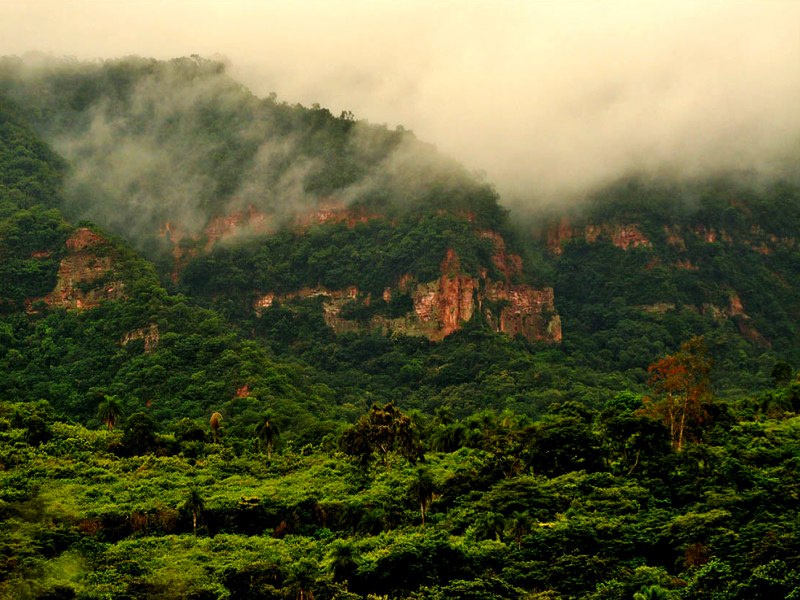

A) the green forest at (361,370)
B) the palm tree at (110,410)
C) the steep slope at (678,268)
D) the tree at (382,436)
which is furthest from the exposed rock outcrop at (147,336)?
the steep slope at (678,268)

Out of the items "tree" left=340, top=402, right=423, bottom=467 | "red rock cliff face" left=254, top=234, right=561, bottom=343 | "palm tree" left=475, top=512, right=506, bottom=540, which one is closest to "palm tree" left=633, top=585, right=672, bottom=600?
"palm tree" left=475, top=512, right=506, bottom=540

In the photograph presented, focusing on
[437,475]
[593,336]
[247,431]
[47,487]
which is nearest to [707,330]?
[593,336]

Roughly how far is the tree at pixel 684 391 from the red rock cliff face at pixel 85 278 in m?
69.9

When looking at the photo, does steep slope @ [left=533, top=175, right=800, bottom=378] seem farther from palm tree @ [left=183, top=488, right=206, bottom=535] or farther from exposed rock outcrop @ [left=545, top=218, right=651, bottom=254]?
palm tree @ [left=183, top=488, right=206, bottom=535]

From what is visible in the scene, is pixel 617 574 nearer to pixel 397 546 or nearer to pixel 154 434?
pixel 397 546

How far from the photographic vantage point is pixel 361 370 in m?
144

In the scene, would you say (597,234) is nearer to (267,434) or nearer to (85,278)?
(85,278)

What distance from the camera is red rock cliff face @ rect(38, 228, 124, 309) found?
122688 mm

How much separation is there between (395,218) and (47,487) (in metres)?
107

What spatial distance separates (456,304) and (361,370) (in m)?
15.7

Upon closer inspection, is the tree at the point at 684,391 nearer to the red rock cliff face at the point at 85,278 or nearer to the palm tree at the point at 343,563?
the palm tree at the point at 343,563

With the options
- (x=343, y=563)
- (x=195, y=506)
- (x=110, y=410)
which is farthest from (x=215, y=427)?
(x=343, y=563)

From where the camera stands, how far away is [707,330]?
156 m

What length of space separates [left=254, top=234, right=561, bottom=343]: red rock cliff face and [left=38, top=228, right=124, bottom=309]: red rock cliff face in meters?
32.8
